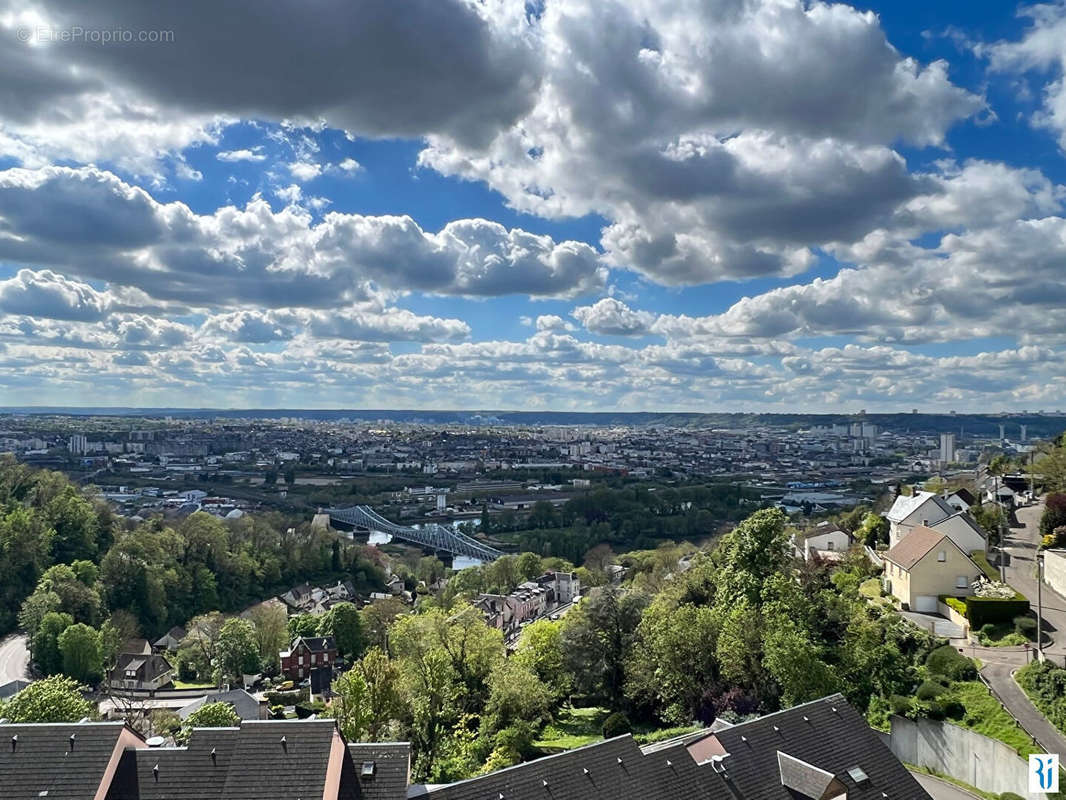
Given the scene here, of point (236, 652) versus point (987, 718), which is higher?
point (987, 718)

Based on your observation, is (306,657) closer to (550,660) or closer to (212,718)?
(550,660)

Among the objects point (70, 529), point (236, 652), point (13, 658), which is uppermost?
point (70, 529)

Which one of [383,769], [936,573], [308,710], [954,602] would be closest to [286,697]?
[308,710]

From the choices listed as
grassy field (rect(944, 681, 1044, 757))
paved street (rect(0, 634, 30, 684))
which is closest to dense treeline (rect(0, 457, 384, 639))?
paved street (rect(0, 634, 30, 684))

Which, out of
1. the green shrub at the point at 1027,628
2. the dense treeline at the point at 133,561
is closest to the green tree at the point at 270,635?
the dense treeline at the point at 133,561

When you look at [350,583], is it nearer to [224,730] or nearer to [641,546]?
[641,546]

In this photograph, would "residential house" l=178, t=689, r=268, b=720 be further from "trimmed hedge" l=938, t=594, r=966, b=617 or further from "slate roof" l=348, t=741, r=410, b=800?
"trimmed hedge" l=938, t=594, r=966, b=617
